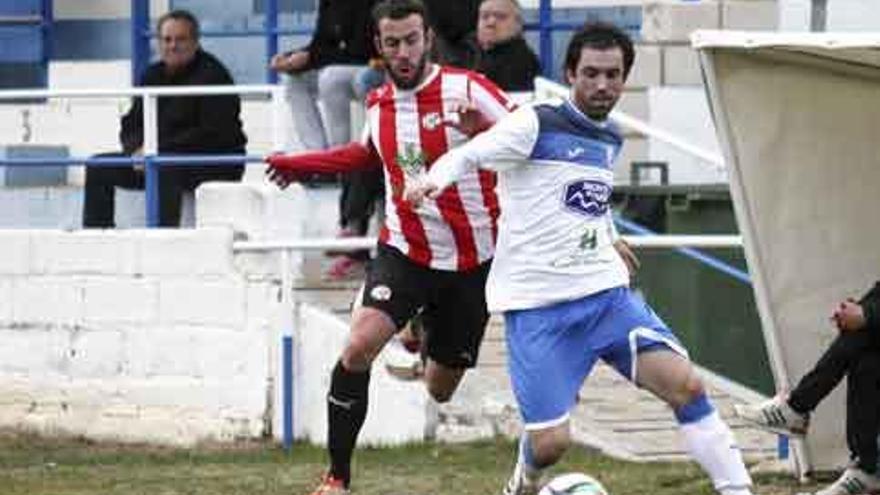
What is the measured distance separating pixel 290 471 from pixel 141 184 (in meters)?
3.57

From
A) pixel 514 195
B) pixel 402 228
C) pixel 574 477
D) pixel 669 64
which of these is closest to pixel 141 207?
pixel 669 64

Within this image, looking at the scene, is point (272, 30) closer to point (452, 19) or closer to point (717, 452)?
point (452, 19)

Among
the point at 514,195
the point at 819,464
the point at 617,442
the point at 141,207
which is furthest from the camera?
the point at 141,207

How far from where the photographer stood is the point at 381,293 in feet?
38.8

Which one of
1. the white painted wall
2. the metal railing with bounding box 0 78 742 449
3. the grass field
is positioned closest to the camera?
the grass field

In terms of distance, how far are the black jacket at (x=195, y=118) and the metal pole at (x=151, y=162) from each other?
0.35m

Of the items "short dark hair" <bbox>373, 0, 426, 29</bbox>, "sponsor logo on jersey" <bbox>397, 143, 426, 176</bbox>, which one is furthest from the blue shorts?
"short dark hair" <bbox>373, 0, 426, 29</bbox>

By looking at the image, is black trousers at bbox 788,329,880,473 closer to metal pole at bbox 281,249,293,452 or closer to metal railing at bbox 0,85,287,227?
metal pole at bbox 281,249,293,452

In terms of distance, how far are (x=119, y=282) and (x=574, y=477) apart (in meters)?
7.15

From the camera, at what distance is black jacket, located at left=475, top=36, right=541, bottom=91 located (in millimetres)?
15711

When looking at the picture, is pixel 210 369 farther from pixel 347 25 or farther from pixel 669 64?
pixel 669 64

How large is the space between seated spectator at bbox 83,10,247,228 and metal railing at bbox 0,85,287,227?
179 mm

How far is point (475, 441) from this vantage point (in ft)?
47.8

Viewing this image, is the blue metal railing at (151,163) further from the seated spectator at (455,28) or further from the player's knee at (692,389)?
the player's knee at (692,389)
